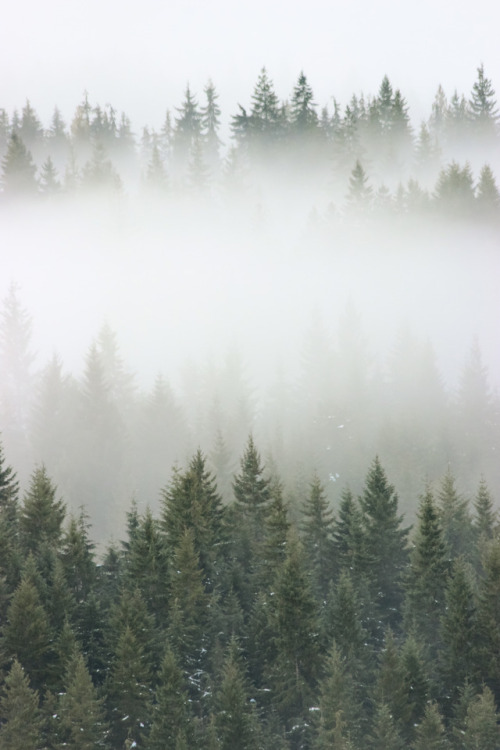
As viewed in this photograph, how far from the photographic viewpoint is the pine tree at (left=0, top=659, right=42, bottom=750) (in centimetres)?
3138

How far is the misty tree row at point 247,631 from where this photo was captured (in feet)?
111

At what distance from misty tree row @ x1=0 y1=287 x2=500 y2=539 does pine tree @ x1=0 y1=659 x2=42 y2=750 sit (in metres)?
26.6

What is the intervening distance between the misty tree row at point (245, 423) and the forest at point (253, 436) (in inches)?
11.2

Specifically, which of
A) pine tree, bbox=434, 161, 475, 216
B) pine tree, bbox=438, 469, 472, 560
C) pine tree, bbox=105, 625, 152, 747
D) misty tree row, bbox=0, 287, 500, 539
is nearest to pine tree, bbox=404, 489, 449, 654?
pine tree, bbox=438, 469, 472, 560

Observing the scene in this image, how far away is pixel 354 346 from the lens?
7869 cm

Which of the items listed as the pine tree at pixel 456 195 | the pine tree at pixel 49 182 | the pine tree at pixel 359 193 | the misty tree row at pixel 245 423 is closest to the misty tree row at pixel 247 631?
the misty tree row at pixel 245 423

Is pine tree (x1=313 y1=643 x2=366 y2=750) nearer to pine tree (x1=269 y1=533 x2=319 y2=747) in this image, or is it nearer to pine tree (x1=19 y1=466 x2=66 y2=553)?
pine tree (x1=269 y1=533 x2=319 y2=747)

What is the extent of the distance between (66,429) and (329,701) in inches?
1577

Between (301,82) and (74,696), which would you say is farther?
(301,82)

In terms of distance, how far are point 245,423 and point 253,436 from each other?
1.35m

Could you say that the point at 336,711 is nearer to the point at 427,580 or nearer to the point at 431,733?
the point at 431,733

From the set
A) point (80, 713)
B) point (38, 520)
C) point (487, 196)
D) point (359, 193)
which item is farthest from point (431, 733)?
point (359, 193)

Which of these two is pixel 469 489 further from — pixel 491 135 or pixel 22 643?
pixel 491 135

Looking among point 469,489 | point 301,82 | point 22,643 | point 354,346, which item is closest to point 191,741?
point 22,643
